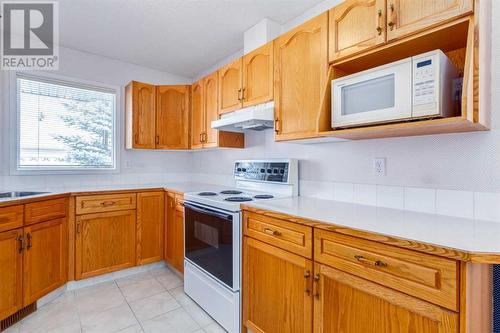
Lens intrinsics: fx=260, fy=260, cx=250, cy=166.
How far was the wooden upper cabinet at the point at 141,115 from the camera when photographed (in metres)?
2.92

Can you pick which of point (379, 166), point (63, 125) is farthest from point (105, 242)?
A: point (379, 166)

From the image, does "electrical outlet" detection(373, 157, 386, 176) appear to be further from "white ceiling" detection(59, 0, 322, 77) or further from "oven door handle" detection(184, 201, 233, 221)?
"white ceiling" detection(59, 0, 322, 77)

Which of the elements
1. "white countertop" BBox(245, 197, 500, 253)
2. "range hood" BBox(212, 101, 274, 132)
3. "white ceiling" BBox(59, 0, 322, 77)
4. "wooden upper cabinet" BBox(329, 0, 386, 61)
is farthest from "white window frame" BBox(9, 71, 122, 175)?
"wooden upper cabinet" BBox(329, 0, 386, 61)

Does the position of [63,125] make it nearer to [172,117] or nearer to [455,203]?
[172,117]

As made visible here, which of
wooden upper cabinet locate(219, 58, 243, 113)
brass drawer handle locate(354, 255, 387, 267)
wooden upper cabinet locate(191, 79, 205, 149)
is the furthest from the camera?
wooden upper cabinet locate(191, 79, 205, 149)

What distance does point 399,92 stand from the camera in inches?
47.6

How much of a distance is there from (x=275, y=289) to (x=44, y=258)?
189cm

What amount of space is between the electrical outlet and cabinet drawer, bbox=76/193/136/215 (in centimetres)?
222

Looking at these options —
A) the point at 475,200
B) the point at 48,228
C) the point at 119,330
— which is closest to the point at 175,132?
the point at 48,228

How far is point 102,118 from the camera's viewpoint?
305cm

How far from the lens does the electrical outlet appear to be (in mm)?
1615

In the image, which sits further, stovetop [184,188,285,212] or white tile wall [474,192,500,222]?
stovetop [184,188,285,212]

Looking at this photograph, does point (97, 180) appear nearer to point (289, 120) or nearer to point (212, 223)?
point (212, 223)

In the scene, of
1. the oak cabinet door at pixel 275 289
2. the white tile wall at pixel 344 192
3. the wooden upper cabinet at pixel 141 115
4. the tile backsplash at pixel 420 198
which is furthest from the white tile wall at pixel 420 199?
the wooden upper cabinet at pixel 141 115
